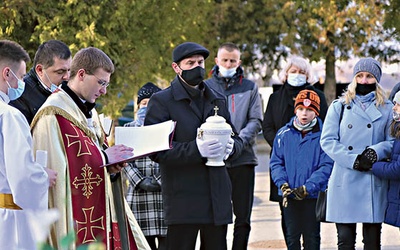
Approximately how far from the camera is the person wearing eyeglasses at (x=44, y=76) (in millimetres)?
7664

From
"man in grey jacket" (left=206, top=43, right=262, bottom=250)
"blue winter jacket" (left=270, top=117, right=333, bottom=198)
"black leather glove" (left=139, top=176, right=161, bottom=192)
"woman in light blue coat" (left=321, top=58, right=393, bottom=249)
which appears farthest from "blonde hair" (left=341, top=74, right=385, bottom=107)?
"black leather glove" (left=139, top=176, right=161, bottom=192)

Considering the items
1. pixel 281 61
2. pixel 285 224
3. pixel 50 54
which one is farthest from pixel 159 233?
pixel 281 61

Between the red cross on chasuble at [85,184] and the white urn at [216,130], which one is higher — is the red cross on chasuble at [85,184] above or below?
below

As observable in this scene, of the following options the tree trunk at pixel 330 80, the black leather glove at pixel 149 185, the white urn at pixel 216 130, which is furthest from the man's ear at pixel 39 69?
the tree trunk at pixel 330 80

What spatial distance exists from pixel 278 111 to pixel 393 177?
100.0 inches

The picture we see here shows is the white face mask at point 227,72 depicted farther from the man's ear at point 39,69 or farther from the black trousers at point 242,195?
the man's ear at point 39,69

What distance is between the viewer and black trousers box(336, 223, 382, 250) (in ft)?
29.9

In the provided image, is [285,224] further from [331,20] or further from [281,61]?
[281,61]

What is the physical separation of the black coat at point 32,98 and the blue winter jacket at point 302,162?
109 inches

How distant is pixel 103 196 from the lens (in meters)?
6.92

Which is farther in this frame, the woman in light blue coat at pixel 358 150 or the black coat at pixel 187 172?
the woman in light blue coat at pixel 358 150

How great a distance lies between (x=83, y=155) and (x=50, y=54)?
3.96ft

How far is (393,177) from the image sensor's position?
861cm

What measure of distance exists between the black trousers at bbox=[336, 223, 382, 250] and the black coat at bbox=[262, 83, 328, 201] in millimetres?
1579
